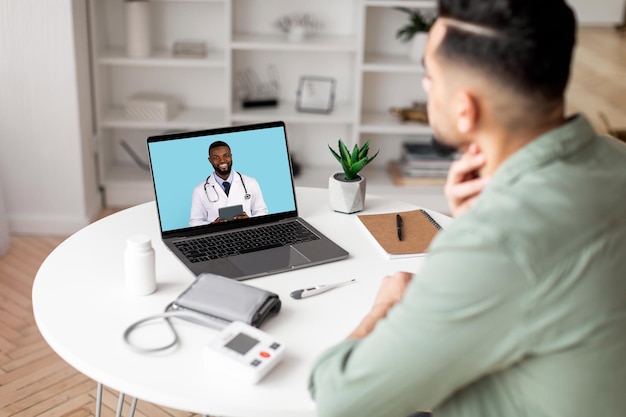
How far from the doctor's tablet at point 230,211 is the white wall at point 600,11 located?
7.23 m

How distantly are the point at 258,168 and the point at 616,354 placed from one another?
1041mm

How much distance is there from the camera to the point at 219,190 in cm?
184

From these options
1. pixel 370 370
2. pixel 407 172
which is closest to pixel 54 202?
pixel 407 172

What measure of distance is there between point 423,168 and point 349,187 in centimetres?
191

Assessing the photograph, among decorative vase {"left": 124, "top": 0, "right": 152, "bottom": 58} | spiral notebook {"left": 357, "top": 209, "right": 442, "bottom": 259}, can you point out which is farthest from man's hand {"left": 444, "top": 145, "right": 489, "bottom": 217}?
decorative vase {"left": 124, "top": 0, "right": 152, "bottom": 58}

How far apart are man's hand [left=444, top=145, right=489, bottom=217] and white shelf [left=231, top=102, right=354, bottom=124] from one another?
2390mm

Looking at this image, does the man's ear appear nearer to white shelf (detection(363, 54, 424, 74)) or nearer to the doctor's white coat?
the doctor's white coat

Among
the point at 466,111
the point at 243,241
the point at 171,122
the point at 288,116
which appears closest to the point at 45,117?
the point at 171,122

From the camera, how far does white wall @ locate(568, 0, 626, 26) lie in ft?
26.9

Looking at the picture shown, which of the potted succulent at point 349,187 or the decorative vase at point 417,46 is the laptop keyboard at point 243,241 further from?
the decorative vase at point 417,46

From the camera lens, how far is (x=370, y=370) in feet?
3.39

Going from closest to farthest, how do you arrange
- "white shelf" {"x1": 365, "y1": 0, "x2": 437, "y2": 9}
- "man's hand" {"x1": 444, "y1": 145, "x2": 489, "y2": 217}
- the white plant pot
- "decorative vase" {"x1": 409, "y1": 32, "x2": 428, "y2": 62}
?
1. "man's hand" {"x1": 444, "y1": 145, "x2": 489, "y2": 217}
2. the white plant pot
3. "white shelf" {"x1": 365, "y1": 0, "x2": 437, "y2": 9}
4. "decorative vase" {"x1": 409, "y1": 32, "x2": 428, "y2": 62}

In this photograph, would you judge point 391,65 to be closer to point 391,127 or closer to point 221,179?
point 391,127

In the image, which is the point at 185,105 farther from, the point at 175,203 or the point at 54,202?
the point at 175,203
